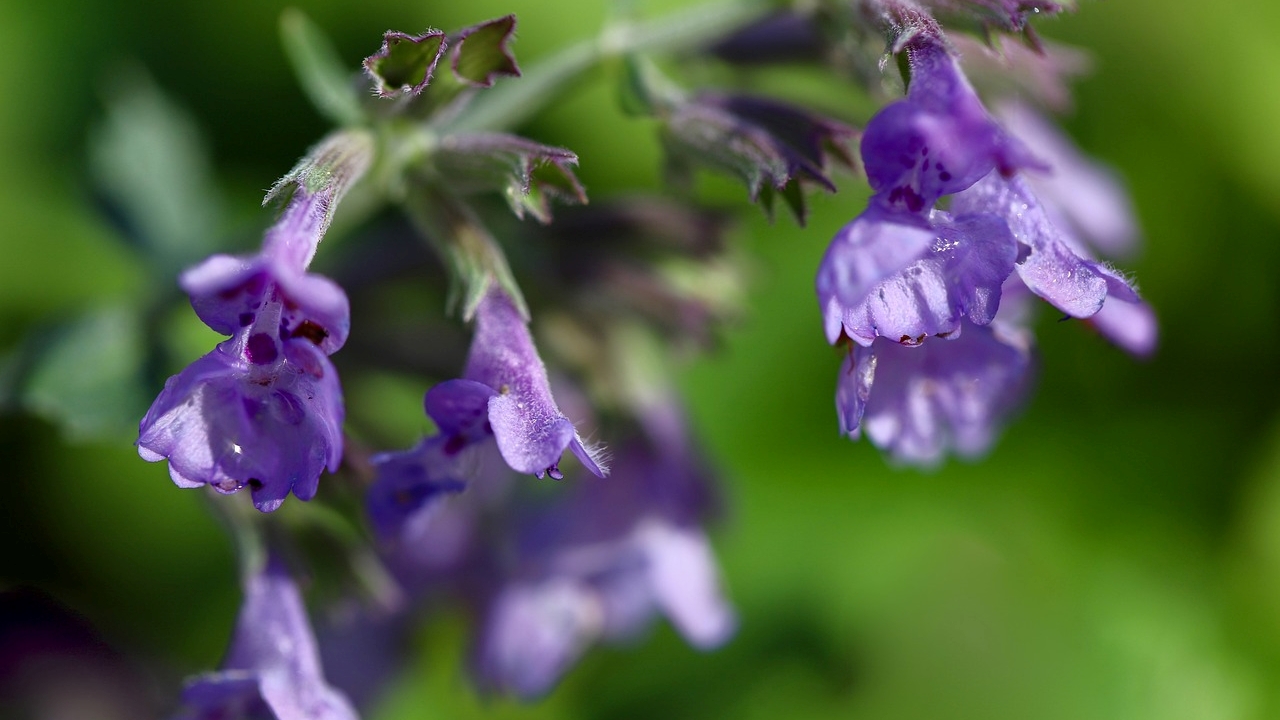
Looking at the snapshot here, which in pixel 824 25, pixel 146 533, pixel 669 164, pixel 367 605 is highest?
pixel 824 25

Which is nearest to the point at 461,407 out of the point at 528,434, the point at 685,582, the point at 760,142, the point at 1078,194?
the point at 528,434

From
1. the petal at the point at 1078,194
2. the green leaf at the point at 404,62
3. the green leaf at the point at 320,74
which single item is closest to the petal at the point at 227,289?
the green leaf at the point at 404,62

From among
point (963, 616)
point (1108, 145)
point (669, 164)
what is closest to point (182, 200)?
point (669, 164)

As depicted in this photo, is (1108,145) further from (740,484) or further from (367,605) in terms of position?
(367,605)

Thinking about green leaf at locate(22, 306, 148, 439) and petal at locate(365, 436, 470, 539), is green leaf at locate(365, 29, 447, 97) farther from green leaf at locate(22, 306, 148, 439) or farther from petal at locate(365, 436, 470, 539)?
green leaf at locate(22, 306, 148, 439)

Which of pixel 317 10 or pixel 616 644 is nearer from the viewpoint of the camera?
pixel 616 644

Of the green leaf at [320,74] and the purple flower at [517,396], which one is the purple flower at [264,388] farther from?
the green leaf at [320,74]
